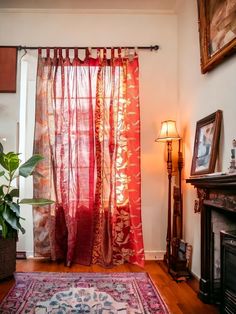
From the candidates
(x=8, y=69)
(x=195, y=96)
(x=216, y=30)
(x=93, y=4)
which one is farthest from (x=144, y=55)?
(x=8, y=69)

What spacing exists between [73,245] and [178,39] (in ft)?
8.51

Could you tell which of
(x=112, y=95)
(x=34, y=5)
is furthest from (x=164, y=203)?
(x=34, y=5)

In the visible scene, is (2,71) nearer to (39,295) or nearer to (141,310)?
(39,295)

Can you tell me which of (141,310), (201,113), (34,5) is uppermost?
(34,5)

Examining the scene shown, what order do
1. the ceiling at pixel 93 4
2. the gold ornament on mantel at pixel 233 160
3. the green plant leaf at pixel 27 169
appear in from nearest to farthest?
the gold ornament on mantel at pixel 233 160 → the green plant leaf at pixel 27 169 → the ceiling at pixel 93 4

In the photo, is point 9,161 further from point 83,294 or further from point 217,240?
point 217,240

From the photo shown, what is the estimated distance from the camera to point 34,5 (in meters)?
3.62

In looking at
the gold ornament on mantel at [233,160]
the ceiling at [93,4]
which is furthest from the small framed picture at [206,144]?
the ceiling at [93,4]

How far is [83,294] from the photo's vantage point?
2.47 meters

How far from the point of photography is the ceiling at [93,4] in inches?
140

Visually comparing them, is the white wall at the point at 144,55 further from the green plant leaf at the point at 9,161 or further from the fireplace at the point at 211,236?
the fireplace at the point at 211,236

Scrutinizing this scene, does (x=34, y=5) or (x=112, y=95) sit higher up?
(x=34, y=5)

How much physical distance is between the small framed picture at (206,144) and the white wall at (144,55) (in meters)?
0.84

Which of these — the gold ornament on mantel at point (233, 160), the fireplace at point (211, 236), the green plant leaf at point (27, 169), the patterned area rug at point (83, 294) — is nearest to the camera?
the gold ornament on mantel at point (233, 160)
